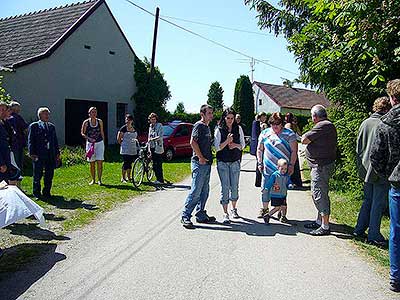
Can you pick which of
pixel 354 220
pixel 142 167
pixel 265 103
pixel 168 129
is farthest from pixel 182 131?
pixel 265 103

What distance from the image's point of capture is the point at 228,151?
23.3ft

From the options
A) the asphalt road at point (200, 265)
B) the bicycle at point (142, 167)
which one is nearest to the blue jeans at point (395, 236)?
the asphalt road at point (200, 265)

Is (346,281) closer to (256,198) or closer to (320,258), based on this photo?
(320,258)

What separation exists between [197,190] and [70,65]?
47.9ft

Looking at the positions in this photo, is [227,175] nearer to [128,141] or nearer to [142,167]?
[142,167]

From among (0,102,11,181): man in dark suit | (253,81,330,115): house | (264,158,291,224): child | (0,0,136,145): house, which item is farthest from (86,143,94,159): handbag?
(253,81,330,115): house

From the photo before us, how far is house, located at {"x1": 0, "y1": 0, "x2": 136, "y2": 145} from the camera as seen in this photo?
1744cm

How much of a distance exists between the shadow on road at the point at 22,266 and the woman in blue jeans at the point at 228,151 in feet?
9.76

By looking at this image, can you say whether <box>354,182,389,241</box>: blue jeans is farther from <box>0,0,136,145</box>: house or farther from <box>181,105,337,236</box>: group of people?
<box>0,0,136,145</box>: house

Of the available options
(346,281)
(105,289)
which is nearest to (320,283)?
(346,281)

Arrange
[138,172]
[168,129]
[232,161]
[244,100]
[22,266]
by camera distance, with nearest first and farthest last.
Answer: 1. [22,266]
2. [232,161]
3. [138,172]
4. [168,129]
5. [244,100]

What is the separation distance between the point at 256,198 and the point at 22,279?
A: 5913 millimetres

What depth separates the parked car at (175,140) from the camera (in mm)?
17453

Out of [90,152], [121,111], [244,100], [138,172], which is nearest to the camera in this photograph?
[90,152]
